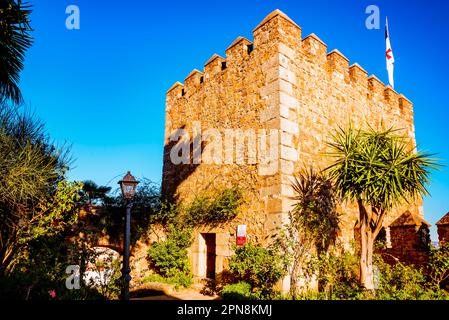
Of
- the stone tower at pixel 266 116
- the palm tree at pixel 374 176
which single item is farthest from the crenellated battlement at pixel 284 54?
the palm tree at pixel 374 176

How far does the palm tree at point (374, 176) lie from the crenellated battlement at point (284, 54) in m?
3.01

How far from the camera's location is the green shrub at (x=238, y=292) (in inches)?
276

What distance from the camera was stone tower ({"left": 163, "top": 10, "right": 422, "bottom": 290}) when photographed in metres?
7.90

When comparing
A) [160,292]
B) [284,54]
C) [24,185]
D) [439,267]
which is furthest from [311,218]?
[24,185]

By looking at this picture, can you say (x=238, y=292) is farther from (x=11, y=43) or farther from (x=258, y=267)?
(x=11, y=43)

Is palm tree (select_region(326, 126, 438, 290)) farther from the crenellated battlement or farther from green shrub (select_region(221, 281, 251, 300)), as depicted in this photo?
the crenellated battlement

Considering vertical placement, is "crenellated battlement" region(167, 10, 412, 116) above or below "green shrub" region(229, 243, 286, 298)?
above

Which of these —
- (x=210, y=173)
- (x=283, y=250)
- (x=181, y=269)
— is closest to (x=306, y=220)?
(x=283, y=250)

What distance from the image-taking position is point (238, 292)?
23.5ft

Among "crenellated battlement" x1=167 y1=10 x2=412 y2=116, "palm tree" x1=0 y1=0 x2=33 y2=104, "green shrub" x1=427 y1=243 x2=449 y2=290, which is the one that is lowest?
"green shrub" x1=427 y1=243 x2=449 y2=290

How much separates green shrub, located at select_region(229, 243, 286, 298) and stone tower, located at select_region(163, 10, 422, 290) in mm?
412

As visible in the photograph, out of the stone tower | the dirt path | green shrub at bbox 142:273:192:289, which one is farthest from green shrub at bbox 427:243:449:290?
green shrub at bbox 142:273:192:289

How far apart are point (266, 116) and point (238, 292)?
4.28 m
